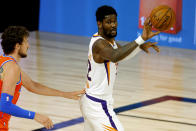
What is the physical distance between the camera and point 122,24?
12375 mm

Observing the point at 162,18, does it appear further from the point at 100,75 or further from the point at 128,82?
the point at 128,82

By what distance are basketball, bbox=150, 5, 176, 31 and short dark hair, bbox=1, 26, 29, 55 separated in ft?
3.89

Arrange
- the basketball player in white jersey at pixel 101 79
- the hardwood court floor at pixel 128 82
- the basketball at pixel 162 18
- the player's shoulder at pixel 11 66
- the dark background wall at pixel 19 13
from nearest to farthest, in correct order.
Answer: the player's shoulder at pixel 11 66, the basketball player in white jersey at pixel 101 79, the basketball at pixel 162 18, the hardwood court floor at pixel 128 82, the dark background wall at pixel 19 13

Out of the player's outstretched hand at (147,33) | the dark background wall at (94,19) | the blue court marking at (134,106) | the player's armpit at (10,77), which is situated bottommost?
the blue court marking at (134,106)

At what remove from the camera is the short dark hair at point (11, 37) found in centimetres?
340

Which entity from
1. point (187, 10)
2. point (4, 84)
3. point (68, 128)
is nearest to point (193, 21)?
point (187, 10)

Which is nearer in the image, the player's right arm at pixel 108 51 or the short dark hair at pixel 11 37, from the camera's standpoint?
the short dark hair at pixel 11 37

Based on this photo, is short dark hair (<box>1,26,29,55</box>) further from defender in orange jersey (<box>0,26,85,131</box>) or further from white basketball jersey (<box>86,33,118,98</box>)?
white basketball jersey (<box>86,33,118,98</box>)

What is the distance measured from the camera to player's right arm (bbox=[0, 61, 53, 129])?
10.7ft

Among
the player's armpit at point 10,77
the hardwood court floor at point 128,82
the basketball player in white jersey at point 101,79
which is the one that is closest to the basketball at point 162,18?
the basketball player in white jersey at point 101,79

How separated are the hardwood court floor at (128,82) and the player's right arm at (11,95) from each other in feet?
7.60

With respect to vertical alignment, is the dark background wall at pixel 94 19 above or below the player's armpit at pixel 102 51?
below

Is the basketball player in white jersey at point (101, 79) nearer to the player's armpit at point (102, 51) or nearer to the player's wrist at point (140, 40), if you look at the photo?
the player's armpit at point (102, 51)

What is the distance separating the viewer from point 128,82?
8.25m
